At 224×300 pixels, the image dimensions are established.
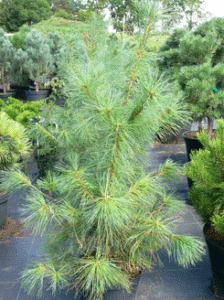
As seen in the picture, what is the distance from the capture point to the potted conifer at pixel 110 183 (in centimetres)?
177

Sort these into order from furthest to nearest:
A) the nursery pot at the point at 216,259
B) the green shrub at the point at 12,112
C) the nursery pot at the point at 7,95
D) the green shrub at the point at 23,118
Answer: the nursery pot at the point at 7,95 → the green shrub at the point at 12,112 → the green shrub at the point at 23,118 → the nursery pot at the point at 216,259

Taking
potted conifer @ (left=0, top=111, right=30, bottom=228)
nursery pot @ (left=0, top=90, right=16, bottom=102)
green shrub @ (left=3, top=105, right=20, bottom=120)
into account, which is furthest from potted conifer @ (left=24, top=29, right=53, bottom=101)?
potted conifer @ (left=0, top=111, right=30, bottom=228)

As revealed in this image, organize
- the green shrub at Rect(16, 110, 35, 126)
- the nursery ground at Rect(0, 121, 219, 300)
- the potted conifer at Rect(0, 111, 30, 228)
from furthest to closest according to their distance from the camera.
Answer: the green shrub at Rect(16, 110, 35, 126) < the potted conifer at Rect(0, 111, 30, 228) < the nursery ground at Rect(0, 121, 219, 300)

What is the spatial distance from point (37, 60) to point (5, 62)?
97 cm

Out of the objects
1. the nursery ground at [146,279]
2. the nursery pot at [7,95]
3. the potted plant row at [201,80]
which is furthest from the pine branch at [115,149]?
the nursery pot at [7,95]

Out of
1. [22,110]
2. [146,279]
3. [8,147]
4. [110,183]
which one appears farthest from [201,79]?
[22,110]

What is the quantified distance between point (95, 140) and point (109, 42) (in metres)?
0.85

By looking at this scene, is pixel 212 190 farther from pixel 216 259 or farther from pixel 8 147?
pixel 8 147

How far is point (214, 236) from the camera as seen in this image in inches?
98.5

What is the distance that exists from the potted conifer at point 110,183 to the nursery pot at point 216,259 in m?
0.45

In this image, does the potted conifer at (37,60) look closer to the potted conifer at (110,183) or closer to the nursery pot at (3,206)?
the nursery pot at (3,206)

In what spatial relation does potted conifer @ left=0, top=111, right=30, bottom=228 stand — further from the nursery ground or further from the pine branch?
the pine branch

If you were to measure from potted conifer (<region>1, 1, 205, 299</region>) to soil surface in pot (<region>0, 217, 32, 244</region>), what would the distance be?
4.44 feet

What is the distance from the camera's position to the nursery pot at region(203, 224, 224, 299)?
2.38m
